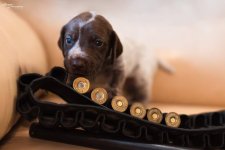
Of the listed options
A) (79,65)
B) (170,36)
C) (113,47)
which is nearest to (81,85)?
(79,65)

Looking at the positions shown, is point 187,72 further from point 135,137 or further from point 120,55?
point 135,137

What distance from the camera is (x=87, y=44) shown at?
0.74 meters

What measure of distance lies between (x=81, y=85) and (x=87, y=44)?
85 millimetres

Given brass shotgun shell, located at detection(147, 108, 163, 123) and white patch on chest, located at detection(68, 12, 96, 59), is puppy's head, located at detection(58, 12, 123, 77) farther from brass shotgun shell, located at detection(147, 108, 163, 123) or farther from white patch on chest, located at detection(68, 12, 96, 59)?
brass shotgun shell, located at detection(147, 108, 163, 123)

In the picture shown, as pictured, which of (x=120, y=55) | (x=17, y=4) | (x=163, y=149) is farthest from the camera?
(x=17, y=4)

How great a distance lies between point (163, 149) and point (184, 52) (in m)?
0.48

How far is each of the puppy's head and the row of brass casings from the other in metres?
0.03

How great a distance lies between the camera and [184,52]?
3.56ft

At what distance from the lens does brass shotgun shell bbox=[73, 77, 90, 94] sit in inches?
28.1

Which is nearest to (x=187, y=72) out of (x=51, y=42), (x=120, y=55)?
(x=120, y=55)

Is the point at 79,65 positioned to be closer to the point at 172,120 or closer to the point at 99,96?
the point at 99,96

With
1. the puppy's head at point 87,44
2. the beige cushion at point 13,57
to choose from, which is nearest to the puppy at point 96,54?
the puppy's head at point 87,44

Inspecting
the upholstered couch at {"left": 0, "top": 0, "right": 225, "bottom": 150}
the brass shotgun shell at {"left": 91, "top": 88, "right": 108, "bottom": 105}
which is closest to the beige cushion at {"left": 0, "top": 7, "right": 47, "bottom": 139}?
the upholstered couch at {"left": 0, "top": 0, "right": 225, "bottom": 150}

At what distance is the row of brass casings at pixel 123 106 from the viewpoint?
0.70m
